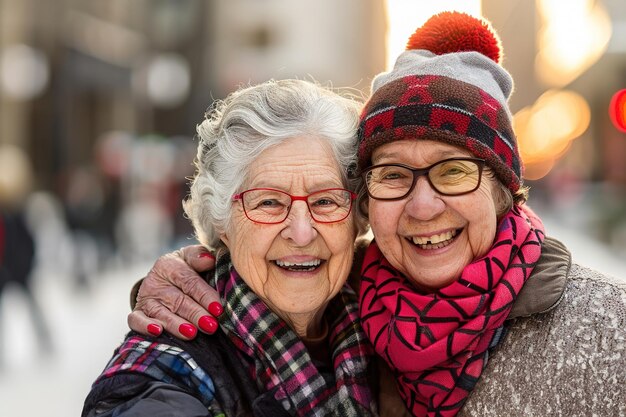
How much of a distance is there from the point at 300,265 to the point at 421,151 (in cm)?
52

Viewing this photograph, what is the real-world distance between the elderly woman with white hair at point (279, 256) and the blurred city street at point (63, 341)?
13.7ft

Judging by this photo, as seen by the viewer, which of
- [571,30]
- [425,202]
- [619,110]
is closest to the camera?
[425,202]

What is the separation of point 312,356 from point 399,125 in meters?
0.83

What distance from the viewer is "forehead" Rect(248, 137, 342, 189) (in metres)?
2.32

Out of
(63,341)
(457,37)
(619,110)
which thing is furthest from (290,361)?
(63,341)

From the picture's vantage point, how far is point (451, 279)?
2232 millimetres

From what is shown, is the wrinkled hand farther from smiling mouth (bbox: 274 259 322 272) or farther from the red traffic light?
the red traffic light

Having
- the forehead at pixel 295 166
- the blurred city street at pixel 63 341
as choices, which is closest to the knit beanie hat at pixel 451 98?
the forehead at pixel 295 166

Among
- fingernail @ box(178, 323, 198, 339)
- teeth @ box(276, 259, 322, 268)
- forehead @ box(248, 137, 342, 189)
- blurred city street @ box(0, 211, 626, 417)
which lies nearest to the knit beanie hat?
forehead @ box(248, 137, 342, 189)

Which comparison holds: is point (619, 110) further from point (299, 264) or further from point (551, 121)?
point (551, 121)

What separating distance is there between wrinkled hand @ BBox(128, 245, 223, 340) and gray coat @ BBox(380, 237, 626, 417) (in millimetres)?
807

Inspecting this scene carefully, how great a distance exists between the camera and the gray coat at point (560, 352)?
1.98 meters

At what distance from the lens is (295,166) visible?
2326mm

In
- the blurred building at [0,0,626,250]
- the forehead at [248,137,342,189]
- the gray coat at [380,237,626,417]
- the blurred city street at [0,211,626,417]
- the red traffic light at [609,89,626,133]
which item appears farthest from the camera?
Answer: the blurred building at [0,0,626,250]
